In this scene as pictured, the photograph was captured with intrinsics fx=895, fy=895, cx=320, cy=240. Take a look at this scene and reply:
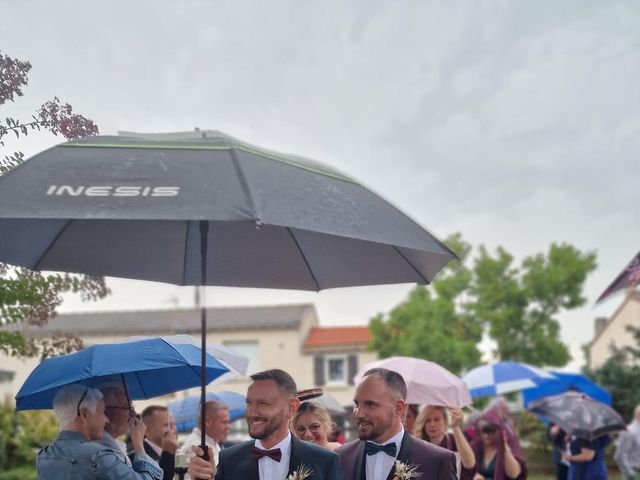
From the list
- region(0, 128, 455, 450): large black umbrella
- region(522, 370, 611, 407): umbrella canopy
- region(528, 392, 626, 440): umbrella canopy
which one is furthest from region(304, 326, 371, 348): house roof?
region(0, 128, 455, 450): large black umbrella

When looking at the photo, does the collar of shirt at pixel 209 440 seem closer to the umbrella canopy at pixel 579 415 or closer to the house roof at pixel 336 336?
the umbrella canopy at pixel 579 415

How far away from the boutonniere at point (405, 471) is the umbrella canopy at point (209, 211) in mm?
1144

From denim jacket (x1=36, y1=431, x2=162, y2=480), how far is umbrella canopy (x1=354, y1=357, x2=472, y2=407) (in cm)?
319

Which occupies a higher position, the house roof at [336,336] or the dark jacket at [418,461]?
the house roof at [336,336]

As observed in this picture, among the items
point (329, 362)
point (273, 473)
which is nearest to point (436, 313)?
point (329, 362)

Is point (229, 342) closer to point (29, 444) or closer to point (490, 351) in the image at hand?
point (490, 351)

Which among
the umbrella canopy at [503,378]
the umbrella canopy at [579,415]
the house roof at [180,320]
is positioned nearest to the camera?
the umbrella canopy at [579,415]

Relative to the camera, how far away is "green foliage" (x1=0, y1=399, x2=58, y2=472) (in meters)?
24.4

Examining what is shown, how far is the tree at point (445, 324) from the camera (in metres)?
38.5

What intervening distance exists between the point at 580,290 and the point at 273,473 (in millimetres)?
36003

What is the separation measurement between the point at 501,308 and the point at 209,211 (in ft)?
117

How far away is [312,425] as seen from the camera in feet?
20.3

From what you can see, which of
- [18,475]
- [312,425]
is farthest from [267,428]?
[18,475]

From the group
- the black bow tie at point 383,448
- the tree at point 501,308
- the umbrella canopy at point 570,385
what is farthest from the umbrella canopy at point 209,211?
the tree at point 501,308
